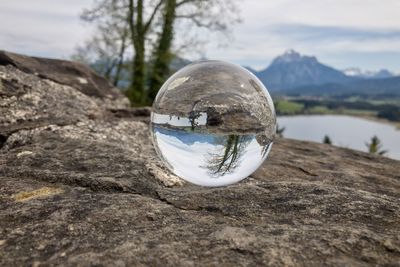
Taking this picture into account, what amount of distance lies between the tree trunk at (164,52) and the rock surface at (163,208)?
873 inches

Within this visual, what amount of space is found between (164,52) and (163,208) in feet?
86.9

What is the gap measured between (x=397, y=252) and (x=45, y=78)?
7.42 m

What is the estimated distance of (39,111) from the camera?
7.10 meters

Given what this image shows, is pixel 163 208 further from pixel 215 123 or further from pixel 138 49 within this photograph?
pixel 138 49

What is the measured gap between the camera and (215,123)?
3.96m

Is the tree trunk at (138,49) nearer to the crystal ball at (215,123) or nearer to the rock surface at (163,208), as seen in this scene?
the rock surface at (163,208)

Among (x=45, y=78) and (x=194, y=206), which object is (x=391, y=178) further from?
(x=45, y=78)

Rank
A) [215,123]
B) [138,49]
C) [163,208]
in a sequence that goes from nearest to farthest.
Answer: [163,208] < [215,123] < [138,49]

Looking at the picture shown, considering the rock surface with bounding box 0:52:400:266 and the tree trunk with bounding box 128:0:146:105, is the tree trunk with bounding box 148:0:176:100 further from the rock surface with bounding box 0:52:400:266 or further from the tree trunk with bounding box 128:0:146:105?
the rock surface with bounding box 0:52:400:266

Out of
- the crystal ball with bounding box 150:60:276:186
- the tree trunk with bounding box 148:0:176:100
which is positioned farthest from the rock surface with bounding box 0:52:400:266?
the tree trunk with bounding box 148:0:176:100

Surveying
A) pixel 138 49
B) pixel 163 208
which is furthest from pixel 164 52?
pixel 163 208

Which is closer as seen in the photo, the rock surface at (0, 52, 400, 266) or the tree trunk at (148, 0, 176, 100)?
the rock surface at (0, 52, 400, 266)

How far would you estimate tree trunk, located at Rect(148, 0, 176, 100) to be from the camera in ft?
94.7

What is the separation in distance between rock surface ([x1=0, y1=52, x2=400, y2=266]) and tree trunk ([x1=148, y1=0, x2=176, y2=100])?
873 inches
